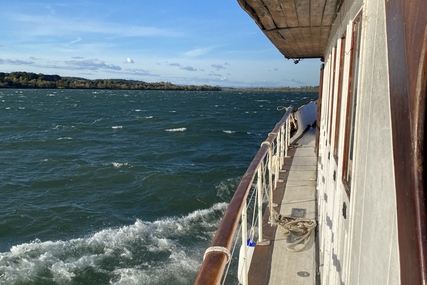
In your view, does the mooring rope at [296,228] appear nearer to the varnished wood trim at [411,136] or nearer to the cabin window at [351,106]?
the cabin window at [351,106]

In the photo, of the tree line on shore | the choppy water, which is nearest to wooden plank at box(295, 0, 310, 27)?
the choppy water

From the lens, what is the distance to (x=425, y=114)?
67 centimetres

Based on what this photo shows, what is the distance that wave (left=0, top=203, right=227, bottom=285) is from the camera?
7.34m

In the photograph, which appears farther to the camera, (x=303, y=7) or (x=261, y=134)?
(x=261, y=134)

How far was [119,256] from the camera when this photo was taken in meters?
8.10

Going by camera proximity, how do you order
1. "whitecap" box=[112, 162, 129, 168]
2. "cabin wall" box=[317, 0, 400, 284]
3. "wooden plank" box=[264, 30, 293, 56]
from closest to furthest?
"cabin wall" box=[317, 0, 400, 284], "wooden plank" box=[264, 30, 293, 56], "whitecap" box=[112, 162, 129, 168]

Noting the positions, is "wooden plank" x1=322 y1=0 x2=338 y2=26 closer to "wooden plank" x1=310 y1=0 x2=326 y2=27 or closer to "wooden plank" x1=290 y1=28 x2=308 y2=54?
"wooden plank" x1=310 y1=0 x2=326 y2=27

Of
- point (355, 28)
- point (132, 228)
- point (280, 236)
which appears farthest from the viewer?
point (132, 228)

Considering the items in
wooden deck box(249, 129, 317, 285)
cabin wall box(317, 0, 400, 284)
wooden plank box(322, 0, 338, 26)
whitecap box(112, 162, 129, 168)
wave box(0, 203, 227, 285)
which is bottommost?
wave box(0, 203, 227, 285)

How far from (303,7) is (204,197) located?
31.9 feet

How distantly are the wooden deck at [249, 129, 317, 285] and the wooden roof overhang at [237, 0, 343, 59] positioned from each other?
85.3 inches

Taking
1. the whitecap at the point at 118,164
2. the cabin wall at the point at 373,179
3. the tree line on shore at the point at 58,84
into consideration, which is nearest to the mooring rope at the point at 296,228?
the cabin wall at the point at 373,179

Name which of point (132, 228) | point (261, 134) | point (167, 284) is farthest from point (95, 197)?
point (261, 134)

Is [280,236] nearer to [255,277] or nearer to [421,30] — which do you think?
[255,277]
